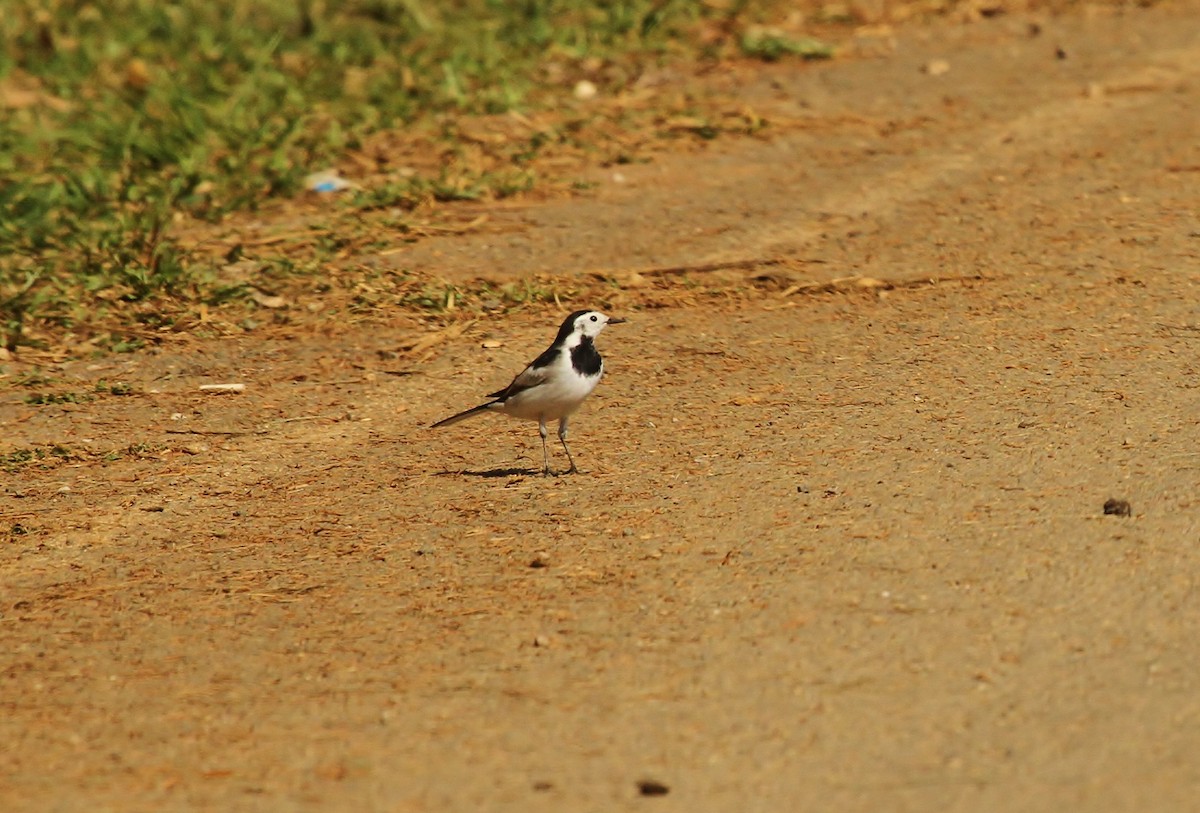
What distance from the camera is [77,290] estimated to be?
30.3ft

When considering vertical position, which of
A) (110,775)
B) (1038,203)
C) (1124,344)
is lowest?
(110,775)

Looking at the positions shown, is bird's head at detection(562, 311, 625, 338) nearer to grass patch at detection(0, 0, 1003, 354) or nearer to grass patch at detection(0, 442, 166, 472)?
grass patch at detection(0, 0, 1003, 354)

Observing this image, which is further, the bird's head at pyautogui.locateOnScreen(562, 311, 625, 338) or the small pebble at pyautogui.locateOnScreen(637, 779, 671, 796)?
the bird's head at pyautogui.locateOnScreen(562, 311, 625, 338)

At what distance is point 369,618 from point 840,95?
7.12 meters

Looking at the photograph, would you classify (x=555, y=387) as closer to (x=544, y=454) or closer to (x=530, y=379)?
(x=530, y=379)

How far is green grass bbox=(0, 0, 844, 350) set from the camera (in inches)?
374

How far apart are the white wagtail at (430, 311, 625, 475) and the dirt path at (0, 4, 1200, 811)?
0.75ft

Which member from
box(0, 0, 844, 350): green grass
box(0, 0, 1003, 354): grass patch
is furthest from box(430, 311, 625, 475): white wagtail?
box(0, 0, 844, 350): green grass

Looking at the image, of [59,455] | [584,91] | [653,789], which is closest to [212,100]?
[584,91]

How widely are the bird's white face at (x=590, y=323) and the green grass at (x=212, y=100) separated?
262cm

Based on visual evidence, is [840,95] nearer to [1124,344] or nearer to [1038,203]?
[1038,203]

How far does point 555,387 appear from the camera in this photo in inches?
274

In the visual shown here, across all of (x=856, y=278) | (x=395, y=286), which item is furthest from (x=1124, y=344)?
(x=395, y=286)

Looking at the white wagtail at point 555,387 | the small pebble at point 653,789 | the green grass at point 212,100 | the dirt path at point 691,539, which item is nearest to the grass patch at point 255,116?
the green grass at point 212,100
